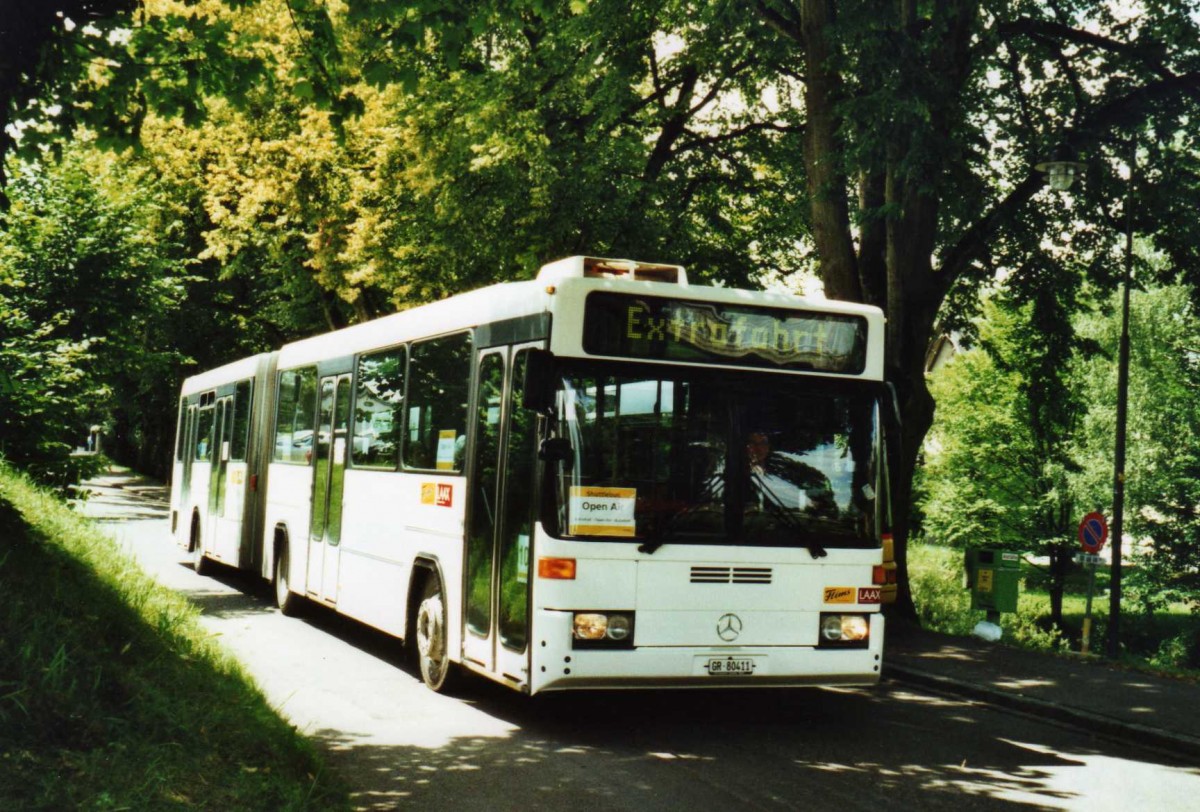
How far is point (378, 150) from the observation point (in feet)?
87.1

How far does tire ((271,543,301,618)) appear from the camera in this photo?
578 inches

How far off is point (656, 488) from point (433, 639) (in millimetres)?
2791

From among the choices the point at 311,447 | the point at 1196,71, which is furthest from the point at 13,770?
the point at 1196,71

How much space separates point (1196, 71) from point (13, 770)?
1625 centimetres

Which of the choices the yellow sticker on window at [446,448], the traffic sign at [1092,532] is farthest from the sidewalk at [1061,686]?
the traffic sign at [1092,532]

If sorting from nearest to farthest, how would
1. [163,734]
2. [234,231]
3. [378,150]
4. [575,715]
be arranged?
1. [163,734]
2. [575,715]
3. [378,150]
4. [234,231]

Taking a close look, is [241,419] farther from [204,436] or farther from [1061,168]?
[1061,168]

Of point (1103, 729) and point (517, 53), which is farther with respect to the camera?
point (517, 53)

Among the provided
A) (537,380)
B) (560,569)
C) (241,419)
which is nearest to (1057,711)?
(560,569)

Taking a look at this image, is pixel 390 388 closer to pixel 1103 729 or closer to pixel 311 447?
pixel 311 447

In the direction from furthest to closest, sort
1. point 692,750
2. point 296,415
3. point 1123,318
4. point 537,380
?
point 1123,318 < point 296,415 < point 692,750 < point 537,380

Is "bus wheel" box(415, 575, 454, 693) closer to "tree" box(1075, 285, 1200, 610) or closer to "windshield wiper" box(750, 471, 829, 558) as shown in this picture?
"windshield wiper" box(750, 471, 829, 558)

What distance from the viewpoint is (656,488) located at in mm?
8172

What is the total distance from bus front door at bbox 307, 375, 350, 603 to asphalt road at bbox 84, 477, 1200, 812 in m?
1.38
